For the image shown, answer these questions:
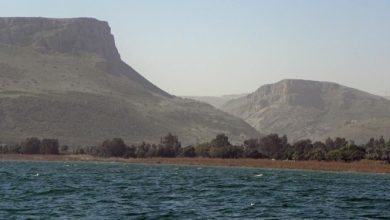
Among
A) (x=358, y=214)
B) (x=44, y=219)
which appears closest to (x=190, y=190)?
(x=358, y=214)

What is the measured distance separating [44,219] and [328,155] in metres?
146

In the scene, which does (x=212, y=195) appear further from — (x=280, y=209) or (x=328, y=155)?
(x=328, y=155)

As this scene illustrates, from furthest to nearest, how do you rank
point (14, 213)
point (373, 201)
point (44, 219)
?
point (373, 201) → point (14, 213) → point (44, 219)

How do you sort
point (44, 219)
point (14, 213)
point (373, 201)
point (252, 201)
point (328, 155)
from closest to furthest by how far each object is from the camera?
point (44, 219)
point (14, 213)
point (252, 201)
point (373, 201)
point (328, 155)

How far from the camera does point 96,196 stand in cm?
6475

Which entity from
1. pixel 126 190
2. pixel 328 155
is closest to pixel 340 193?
pixel 126 190

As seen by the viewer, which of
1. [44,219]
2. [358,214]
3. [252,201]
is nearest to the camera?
[44,219]

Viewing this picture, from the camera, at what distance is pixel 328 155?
186 meters

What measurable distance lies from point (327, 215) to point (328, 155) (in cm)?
13587

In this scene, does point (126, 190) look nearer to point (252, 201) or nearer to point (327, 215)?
point (252, 201)

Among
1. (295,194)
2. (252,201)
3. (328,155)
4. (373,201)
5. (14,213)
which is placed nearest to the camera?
(14,213)

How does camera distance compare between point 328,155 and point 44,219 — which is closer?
point 44,219

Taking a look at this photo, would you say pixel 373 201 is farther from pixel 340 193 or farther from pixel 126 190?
pixel 126 190

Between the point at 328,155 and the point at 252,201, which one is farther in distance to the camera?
the point at 328,155
